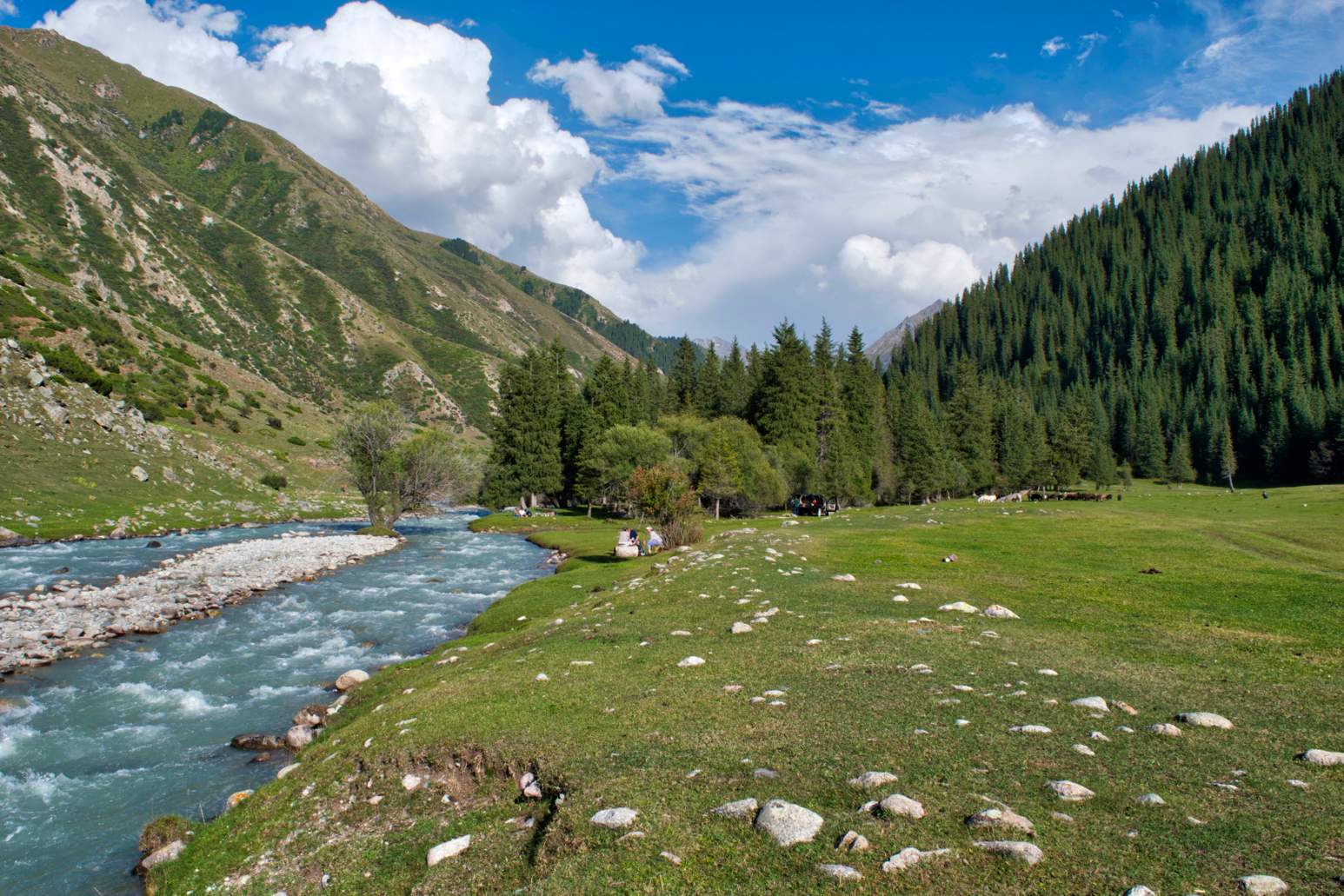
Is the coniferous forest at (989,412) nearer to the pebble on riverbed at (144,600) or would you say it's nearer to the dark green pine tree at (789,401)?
the dark green pine tree at (789,401)

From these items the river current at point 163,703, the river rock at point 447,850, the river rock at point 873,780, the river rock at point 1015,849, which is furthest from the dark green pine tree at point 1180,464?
the river rock at point 447,850

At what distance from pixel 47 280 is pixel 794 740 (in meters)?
132

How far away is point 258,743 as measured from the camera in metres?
14.8

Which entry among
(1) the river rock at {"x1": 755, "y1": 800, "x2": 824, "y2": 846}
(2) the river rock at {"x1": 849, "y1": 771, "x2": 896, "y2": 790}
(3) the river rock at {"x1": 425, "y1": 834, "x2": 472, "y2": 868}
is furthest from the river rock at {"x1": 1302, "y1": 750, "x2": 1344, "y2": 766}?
(3) the river rock at {"x1": 425, "y1": 834, "x2": 472, "y2": 868}

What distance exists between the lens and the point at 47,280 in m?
98.0

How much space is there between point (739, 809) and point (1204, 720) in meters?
6.39

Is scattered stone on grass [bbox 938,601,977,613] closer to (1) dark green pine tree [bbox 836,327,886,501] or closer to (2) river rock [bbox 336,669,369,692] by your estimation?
(2) river rock [bbox 336,669,369,692]

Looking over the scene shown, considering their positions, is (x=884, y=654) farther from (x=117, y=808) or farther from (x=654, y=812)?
(x=117, y=808)

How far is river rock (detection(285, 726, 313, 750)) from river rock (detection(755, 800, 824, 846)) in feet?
39.3

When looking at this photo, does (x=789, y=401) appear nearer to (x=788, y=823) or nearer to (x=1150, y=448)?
(x=788, y=823)

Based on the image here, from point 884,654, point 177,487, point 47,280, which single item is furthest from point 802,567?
point 47,280

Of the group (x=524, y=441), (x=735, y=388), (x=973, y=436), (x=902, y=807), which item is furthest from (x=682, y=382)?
(x=902, y=807)

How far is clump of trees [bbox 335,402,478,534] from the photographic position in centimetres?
5969

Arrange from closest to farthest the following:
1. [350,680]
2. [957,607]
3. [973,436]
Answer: [957,607] → [350,680] → [973,436]
